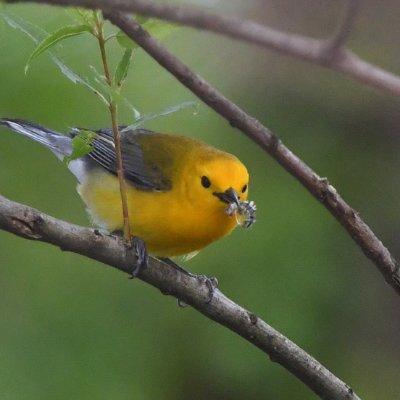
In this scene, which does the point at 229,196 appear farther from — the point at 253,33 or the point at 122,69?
the point at 253,33

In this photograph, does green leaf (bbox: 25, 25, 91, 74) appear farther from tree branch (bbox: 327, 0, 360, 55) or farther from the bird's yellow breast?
the bird's yellow breast

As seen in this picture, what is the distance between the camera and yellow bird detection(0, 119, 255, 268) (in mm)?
2857

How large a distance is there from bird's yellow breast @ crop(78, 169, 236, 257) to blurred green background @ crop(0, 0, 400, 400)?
673 mm

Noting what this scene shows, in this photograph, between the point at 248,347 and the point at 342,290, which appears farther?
the point at 342,290

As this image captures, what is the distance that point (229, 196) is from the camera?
9.29 feet

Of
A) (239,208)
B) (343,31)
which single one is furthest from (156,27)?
(239,208)

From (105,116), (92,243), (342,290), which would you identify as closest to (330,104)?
(342,290)

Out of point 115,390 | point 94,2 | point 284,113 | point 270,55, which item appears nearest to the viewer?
point 94,2

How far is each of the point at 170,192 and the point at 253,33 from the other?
2.27 m

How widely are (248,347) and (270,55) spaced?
2125mm

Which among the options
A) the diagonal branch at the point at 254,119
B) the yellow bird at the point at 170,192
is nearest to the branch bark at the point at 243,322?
the diagonal branch at the point at 254,119

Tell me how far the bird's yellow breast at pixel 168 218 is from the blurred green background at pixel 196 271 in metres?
0.67

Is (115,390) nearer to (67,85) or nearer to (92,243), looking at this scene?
(67,85)

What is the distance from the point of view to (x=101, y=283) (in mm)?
3865
